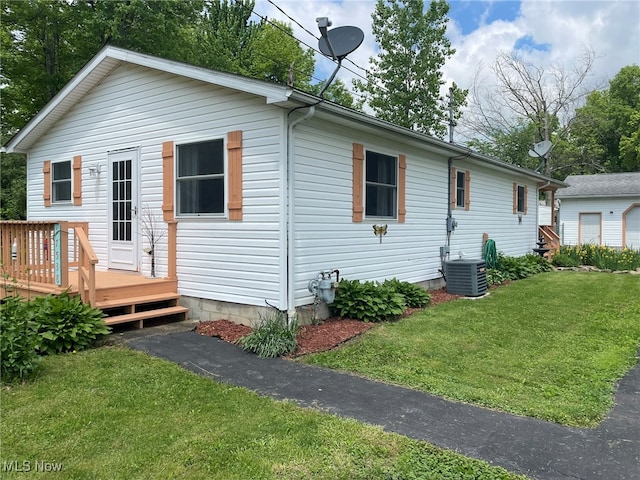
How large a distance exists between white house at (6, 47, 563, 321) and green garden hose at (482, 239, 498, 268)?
93.8 inches

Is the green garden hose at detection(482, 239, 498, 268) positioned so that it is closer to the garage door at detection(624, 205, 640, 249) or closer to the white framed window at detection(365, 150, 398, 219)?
the white framed window at detection(365, 150, 398, 219)

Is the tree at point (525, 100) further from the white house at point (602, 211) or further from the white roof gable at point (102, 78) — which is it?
the white roof gable at point (102, 78)

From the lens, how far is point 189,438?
118 inches

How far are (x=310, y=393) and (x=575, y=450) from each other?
6.47ft

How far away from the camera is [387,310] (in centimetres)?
664

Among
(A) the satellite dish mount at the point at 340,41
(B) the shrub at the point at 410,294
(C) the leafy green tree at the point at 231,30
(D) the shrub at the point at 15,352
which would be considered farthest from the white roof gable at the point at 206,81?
(C) the leafy green tree at the point at 231,30

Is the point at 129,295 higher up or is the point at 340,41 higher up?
the point at 340,41

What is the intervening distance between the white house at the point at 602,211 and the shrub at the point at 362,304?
57.6ft

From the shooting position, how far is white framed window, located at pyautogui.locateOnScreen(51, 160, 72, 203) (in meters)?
8.71

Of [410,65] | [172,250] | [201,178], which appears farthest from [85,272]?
[410,65]

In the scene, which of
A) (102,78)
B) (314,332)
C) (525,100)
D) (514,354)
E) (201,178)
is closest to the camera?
(514,354)

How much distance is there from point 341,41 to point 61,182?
623 centimetres

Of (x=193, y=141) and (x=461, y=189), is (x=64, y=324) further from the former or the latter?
(x=461, y=189)

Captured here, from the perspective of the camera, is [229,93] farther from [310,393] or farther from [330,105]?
[310,393]
